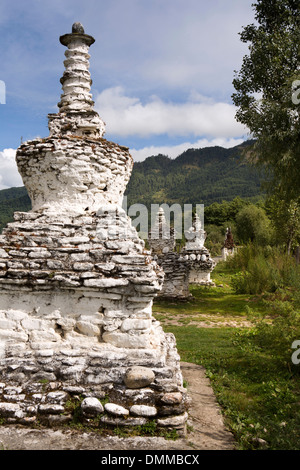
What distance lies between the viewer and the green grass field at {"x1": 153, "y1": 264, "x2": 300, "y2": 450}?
4.27 metres

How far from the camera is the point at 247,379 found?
6.68 m

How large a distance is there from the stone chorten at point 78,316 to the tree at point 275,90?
9847 millimetres

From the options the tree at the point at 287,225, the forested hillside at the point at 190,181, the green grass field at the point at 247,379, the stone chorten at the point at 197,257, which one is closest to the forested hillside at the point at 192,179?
the forested hillside at the point at 190,181

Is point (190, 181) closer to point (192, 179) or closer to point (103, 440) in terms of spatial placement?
point (192, 179)

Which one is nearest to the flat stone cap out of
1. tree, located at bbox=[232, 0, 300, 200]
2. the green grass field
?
the green grass field

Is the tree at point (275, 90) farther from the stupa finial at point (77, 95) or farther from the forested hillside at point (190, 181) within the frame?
the forested hillside at point (190, 181)

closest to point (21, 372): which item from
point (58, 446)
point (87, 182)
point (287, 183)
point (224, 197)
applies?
point (58, 446)

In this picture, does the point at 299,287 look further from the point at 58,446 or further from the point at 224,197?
the point at 224,197

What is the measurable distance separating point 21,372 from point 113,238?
7.21 feet

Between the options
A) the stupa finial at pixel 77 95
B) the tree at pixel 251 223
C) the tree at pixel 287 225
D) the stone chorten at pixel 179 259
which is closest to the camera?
the stupa finial at pixel 77 95

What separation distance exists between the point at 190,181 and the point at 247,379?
139 metres

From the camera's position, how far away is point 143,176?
147 m

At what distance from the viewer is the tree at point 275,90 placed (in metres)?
13.1

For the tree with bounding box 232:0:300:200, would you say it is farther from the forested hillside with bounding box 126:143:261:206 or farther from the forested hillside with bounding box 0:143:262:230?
the forested hillside with bounding box 126:143:261:206
